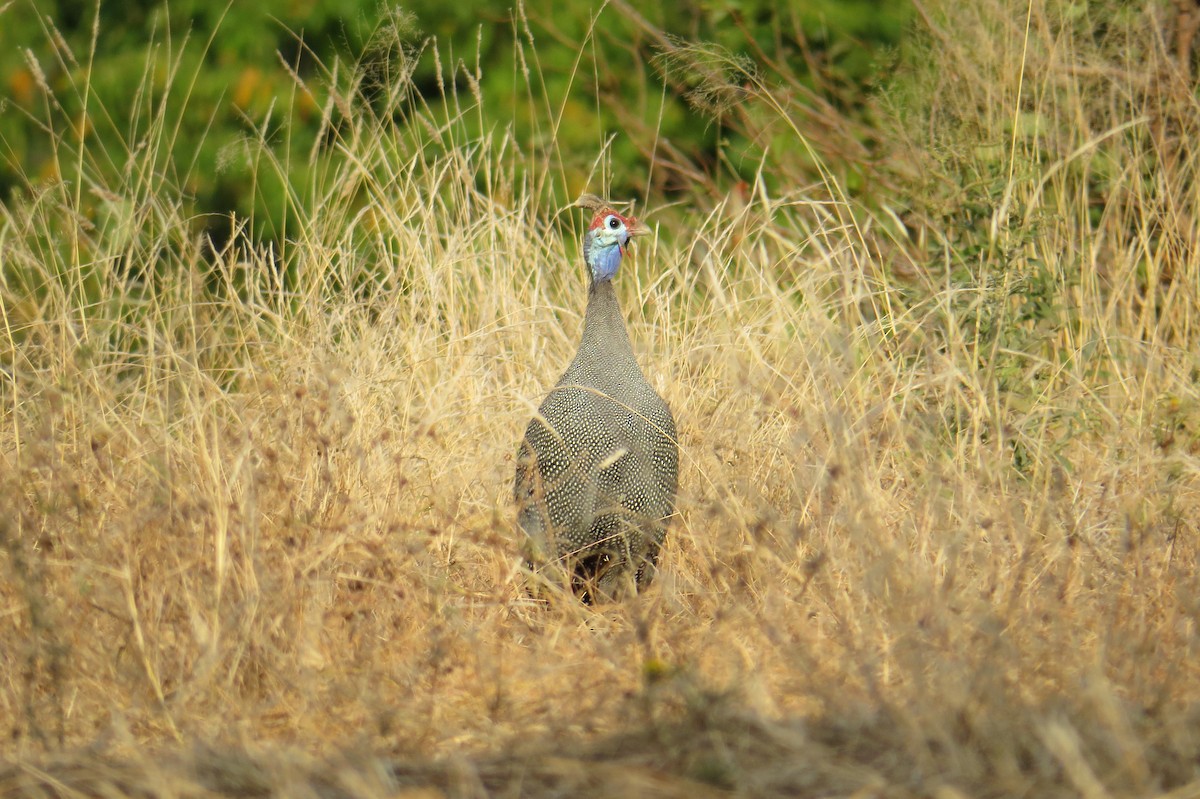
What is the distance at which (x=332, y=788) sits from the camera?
217 cm

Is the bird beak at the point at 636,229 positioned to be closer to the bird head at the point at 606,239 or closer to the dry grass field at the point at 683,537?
the bird head at the point at 606,239

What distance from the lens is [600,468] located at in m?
3.34

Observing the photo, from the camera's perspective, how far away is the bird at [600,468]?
3412 mm

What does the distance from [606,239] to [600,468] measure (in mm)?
600

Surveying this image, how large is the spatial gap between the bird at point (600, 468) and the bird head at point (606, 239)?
0.13ft

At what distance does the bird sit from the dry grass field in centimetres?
11

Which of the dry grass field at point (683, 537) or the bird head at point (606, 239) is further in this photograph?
the bird head at point (606, 239)

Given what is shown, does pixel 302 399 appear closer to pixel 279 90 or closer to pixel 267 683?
pixel 267 683

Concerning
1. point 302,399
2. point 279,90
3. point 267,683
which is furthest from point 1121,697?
point 279,90

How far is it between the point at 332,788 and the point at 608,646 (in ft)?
1.99

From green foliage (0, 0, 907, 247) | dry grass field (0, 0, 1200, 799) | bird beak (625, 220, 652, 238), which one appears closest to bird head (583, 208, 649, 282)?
bird beak (625, 220, 652, 238)

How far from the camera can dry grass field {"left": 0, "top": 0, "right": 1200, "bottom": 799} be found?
2.23 m

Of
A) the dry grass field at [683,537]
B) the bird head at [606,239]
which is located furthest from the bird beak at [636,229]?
the dry grass field at [683,537]

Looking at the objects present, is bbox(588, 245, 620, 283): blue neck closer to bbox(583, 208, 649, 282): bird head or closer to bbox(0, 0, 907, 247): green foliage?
bbox(583, 208, 649, 282): bird head
